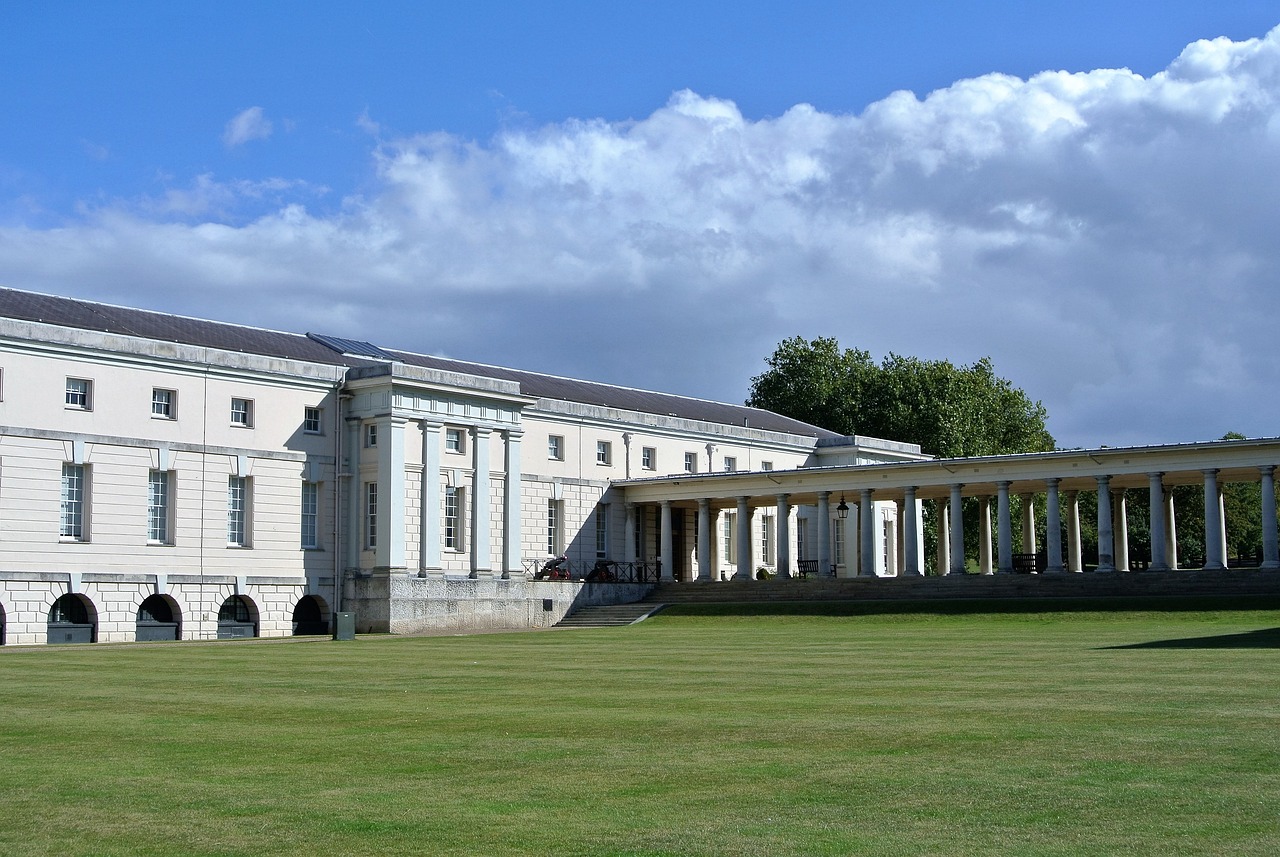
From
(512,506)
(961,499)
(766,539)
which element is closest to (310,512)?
(512,506)

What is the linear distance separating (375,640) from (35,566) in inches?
472

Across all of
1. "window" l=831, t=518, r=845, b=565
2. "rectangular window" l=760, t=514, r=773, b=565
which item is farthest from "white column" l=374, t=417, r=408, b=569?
"window" l=831, t=518, r=845, b=565

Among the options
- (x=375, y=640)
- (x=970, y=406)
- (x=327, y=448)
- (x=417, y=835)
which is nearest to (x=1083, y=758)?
(x=417, y=835)

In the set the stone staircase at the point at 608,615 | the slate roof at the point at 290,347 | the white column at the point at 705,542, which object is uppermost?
the slate roof at the point at 290,347

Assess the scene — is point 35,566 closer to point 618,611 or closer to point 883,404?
point 618,611

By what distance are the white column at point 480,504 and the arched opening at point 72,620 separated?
1573 centimetres

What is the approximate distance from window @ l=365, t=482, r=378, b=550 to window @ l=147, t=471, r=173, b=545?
830 centimetres

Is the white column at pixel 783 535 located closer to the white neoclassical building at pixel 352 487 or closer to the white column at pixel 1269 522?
the white neoclassical building at pixel 352 487

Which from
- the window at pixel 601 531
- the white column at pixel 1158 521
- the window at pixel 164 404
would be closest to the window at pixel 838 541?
the window at pixel 601 531

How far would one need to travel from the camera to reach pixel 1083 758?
44.8 feet

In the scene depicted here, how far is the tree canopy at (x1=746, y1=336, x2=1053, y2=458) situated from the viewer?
314 ft

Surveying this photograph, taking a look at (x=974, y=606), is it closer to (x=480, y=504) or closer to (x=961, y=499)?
(x=961, y=499)

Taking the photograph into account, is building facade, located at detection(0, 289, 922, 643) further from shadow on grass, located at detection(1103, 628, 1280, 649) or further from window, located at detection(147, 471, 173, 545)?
shadow on grass, located at detection(1103, 628, 1280, 649)

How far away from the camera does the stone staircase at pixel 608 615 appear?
58487 millimetres
